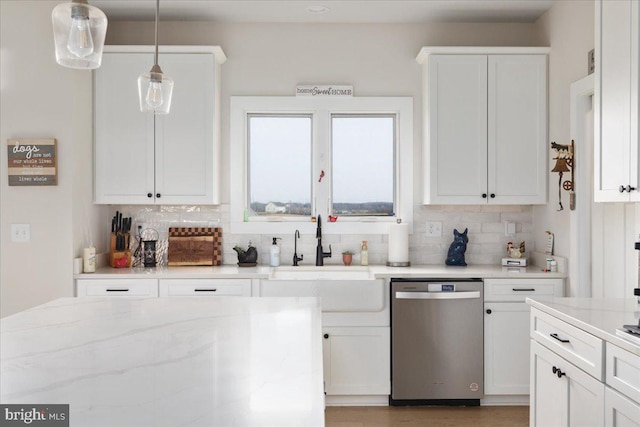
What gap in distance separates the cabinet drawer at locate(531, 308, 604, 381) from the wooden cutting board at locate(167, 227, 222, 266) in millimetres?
2468

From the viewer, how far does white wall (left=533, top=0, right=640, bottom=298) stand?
3191 millimetres

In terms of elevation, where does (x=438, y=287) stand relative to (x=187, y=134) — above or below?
→ below

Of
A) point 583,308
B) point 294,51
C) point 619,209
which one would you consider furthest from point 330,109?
point 583,308

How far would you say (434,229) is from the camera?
436 centimetres

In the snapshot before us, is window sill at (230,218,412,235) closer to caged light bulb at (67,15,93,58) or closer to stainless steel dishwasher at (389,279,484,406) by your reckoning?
stainless steel dishwasher at (389,279,484,406)

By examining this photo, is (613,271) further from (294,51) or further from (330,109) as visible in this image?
(294,51)

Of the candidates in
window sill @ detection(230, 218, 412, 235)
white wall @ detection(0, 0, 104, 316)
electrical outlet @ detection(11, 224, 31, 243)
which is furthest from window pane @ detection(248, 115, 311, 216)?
electrical outlet @ detection(11, 224, 31, 243)

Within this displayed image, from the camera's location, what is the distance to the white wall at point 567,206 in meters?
3.19

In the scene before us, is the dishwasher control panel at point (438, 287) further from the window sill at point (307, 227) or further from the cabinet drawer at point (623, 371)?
the cabinet drawer at point (623, 371)

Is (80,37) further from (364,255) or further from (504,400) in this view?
(504,400)

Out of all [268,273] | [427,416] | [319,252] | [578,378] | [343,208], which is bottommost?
[427,416]

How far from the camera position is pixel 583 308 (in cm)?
246

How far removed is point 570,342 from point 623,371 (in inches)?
15.3
